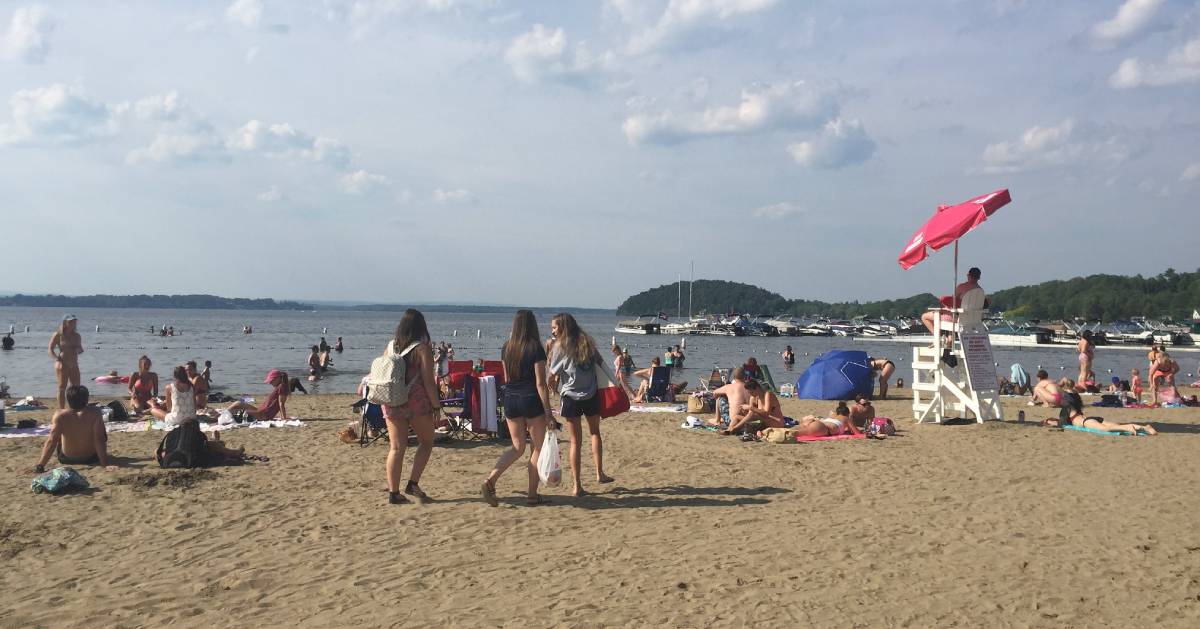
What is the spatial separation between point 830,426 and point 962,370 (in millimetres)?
2426

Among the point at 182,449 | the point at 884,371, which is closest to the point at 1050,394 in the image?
the point at 884,371

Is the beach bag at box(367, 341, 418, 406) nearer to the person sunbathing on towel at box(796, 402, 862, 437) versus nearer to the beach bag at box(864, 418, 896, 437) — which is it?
the person sunbathing on towel at box(796, 402, 862, 437)

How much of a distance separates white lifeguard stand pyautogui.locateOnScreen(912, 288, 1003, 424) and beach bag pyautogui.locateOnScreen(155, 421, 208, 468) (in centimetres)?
884

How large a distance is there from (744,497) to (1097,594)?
9.48ft

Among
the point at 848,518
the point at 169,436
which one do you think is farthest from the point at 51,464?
the point at 848,518

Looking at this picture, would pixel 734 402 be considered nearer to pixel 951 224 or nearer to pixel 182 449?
pixel 951 224

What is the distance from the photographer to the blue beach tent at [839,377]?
16266 millimetres

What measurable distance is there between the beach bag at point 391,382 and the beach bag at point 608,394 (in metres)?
1.49

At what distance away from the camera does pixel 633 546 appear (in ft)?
17.7

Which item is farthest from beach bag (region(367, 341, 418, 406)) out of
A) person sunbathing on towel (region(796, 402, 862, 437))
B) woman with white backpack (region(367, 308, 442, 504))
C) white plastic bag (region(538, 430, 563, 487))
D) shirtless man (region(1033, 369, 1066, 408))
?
shirtless man (region(1033, 369, 1066, 408))

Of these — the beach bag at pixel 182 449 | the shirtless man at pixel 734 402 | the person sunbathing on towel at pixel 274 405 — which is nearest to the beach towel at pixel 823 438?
the shirtless man at pixel 734 402

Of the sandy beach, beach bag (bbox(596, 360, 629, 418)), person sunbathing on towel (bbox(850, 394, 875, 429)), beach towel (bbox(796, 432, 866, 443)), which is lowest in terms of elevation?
beach towel (bbox(796, 432, 866, 443))

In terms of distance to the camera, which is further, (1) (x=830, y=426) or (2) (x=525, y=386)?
(1) (x=830, y=426)

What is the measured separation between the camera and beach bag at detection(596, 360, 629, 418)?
264 inches
